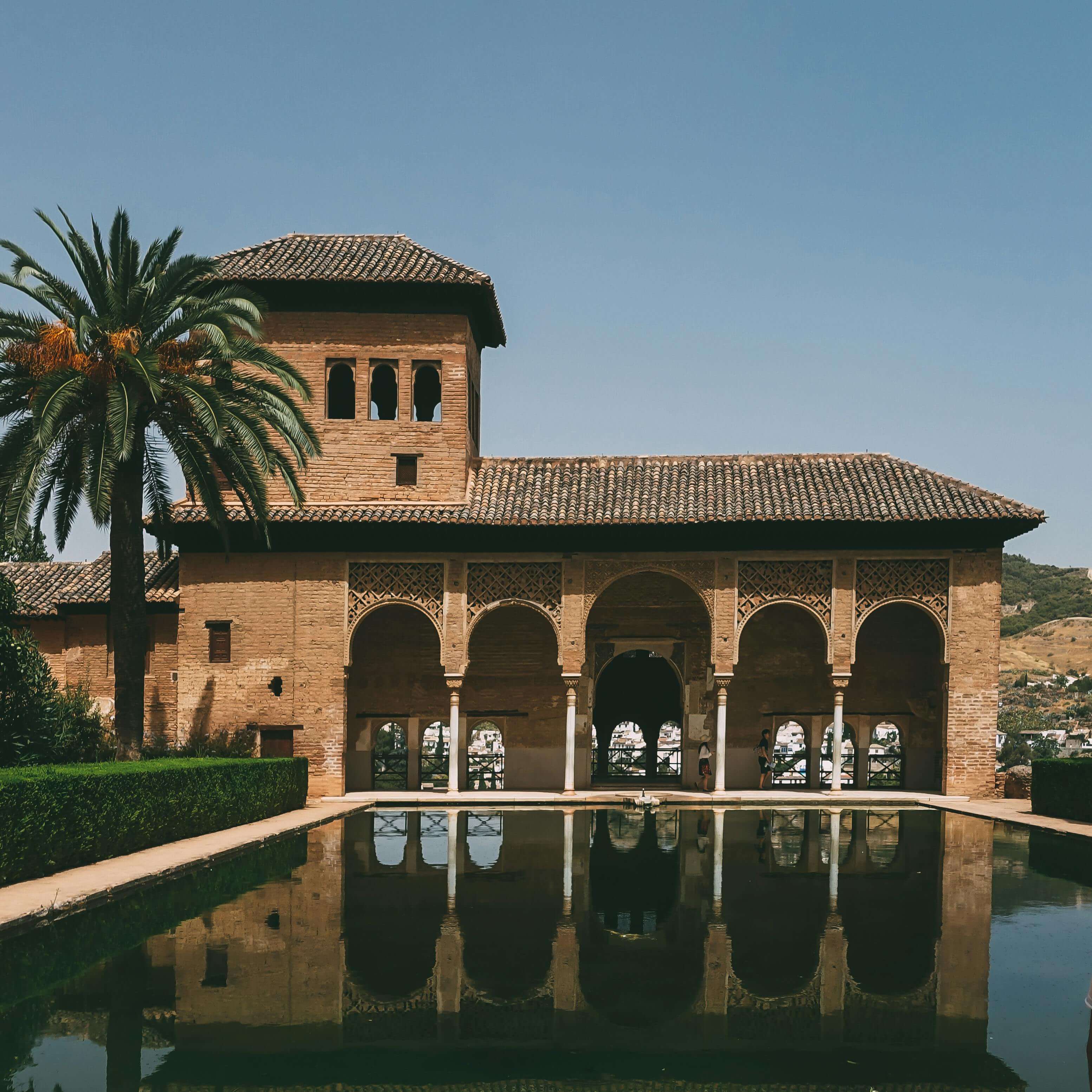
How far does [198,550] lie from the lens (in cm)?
2444

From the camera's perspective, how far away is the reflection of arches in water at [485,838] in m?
15.3

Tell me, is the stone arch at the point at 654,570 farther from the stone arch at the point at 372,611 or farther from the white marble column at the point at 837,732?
the stone arch at the point at 372,611

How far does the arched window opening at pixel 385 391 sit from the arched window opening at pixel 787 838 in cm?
1165

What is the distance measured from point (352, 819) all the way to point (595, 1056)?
1443cm

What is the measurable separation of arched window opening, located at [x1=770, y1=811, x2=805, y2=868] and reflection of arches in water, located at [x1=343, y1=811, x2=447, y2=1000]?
4536 mm

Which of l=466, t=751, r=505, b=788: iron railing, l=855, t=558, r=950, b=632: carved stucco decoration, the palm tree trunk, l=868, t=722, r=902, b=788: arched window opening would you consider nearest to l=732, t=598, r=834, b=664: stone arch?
l=855, t=558, r=950, b=632: carved stucco decoration

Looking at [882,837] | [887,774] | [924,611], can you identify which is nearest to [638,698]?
[887,774]

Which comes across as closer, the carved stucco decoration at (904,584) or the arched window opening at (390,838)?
the arched window opening at (390,838)

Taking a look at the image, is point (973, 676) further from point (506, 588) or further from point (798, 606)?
point (506, 588)

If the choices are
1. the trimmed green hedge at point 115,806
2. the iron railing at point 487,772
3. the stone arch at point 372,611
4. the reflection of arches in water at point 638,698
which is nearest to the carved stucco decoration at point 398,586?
the stone arch at point 372,611

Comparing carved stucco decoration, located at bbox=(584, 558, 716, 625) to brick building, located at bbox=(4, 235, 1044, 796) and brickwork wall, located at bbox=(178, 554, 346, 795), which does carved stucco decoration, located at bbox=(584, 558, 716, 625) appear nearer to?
brick building, located at bbox=(4, 235, 1044, 796)

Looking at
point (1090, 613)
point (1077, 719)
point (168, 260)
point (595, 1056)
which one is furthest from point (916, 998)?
point (1090, 613)

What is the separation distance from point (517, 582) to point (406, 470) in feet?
11.6

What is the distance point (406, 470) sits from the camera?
83.4 ft
